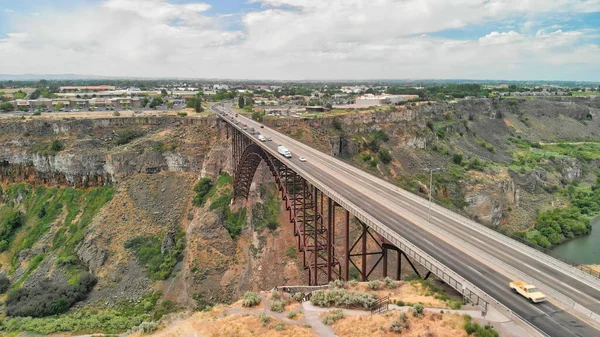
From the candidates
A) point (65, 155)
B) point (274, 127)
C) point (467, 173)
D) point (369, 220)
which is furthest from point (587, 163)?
point (65, 155)

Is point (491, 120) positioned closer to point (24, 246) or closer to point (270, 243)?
point (270, 243)

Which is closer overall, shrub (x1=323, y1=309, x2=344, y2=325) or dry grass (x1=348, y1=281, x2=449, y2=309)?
dry grass (x1=348, y1=281, x2=449, y2=309)

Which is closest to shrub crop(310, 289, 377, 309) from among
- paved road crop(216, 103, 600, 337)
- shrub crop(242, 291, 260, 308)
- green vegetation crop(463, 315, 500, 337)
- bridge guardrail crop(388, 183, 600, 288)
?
shrub crop(242, 291, 260, 308)

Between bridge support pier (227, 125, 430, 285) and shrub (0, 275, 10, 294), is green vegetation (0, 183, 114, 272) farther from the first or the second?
bridge support pier (227, 125, 430, 285)

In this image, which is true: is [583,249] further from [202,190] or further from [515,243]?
[202,190]

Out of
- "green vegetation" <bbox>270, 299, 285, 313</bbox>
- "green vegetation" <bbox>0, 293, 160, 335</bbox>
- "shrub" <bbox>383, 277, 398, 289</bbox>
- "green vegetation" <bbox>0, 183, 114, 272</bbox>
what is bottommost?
"green vegetation" <bbox>0, 293, 160, 335</bbox>
